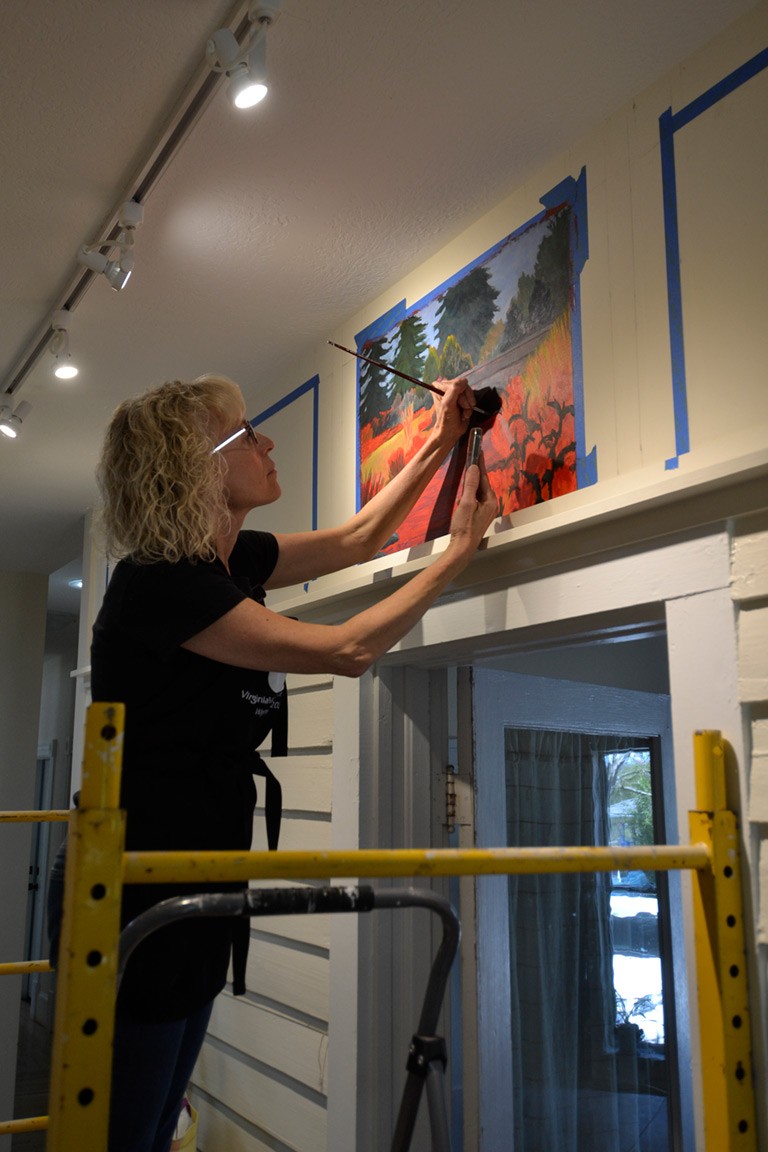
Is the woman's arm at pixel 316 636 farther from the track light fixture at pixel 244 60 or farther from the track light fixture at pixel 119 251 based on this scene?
the track light fixture at pixel 119 251

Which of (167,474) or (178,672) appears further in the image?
(167,474)

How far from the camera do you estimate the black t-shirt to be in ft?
→ 4.90

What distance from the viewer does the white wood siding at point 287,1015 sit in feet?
8.20

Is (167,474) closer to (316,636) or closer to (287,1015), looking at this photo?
(316,636)

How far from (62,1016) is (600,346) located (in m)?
1.44

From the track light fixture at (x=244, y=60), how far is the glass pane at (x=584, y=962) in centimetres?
178

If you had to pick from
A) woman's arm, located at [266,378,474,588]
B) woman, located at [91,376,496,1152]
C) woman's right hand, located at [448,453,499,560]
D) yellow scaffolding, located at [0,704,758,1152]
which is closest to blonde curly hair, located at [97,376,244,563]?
woman, located at [91,376,496,1152]

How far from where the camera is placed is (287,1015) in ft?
8.66

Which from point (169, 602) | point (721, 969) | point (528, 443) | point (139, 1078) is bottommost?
point (139, 1078)

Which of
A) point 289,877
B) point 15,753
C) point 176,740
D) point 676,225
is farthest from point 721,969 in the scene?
point 15,753

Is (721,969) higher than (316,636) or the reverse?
the reverse

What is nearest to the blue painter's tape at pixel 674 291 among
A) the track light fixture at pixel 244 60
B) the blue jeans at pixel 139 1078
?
the track light fixture at pixel 244 60

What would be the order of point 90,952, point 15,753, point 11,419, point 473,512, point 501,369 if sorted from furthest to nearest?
point 15,753 → point 11,419 → point 501,369 → point 473,512 → point 90,952

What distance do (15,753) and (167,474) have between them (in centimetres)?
437
